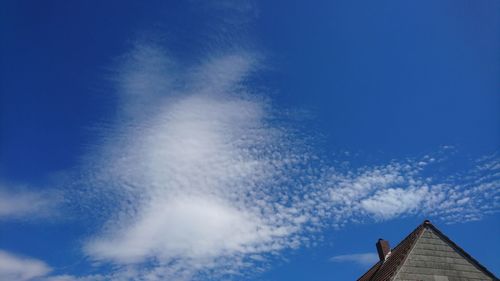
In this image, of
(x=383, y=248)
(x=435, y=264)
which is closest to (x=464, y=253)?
(x=435, y=264)

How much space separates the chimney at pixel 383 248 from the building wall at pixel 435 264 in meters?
3.85

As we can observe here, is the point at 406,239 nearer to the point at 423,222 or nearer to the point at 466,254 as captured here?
the point at 423,222

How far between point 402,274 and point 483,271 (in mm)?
3738

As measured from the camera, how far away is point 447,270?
1445 centimetres

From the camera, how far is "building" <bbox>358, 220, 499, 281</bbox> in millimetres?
14086

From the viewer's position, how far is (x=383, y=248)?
18828mm

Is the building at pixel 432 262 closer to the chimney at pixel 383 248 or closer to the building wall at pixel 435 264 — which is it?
the building wall at pixel 435 264

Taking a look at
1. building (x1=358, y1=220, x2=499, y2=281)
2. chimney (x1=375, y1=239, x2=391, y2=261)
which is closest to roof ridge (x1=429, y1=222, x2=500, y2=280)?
building (x1=358, y1=220, x2=499, y2=281)

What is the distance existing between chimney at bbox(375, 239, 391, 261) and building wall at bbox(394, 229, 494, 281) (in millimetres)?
3847

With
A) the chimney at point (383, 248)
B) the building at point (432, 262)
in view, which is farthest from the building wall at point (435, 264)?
the chimney at point (383, 248)

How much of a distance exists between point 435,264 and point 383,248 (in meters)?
4.42

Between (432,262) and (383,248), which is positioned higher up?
(383,248)

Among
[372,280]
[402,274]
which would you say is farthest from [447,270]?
[372,280]

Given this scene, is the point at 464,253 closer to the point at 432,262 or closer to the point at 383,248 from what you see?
the point at 432,262
